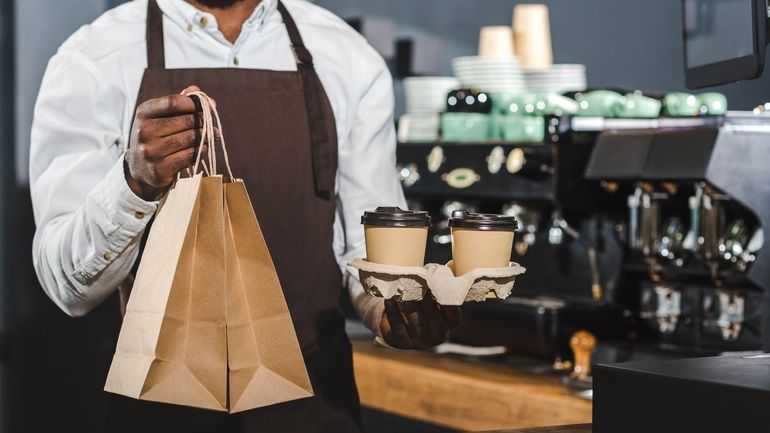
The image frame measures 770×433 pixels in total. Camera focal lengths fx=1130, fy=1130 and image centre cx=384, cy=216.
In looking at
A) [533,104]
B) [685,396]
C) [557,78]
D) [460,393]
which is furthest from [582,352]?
[685,396]

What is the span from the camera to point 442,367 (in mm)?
3115

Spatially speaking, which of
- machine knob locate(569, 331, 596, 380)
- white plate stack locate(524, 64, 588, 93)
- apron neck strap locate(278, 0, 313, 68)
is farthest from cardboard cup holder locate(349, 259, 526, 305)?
white plate stack locate(524, 64, 588, 93)

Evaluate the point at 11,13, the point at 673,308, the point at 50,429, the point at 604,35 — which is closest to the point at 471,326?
the point at 673,308

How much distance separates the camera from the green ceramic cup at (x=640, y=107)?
9.95ft

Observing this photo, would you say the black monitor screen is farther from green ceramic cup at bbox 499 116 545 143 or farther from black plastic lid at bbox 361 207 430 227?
green ceramic cup at bbox 499 116 545 143

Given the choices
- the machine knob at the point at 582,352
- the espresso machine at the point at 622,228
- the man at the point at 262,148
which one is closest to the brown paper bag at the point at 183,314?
the man at the point at 262,148

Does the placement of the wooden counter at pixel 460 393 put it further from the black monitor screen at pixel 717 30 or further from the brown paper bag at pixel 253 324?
the brown paper bag at pixel 253 324

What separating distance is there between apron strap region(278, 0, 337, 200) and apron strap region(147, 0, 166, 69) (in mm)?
218

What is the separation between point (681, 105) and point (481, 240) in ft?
5.73

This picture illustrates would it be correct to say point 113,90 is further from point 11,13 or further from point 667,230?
point 11,13

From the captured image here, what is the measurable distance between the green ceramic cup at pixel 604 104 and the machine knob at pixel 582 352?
2.04 ft

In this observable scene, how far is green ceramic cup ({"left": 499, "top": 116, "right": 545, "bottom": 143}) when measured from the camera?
10.7 ft

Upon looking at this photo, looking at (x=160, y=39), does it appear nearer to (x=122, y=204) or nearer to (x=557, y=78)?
(x=122, y=204)

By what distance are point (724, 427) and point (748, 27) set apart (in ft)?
2.41
